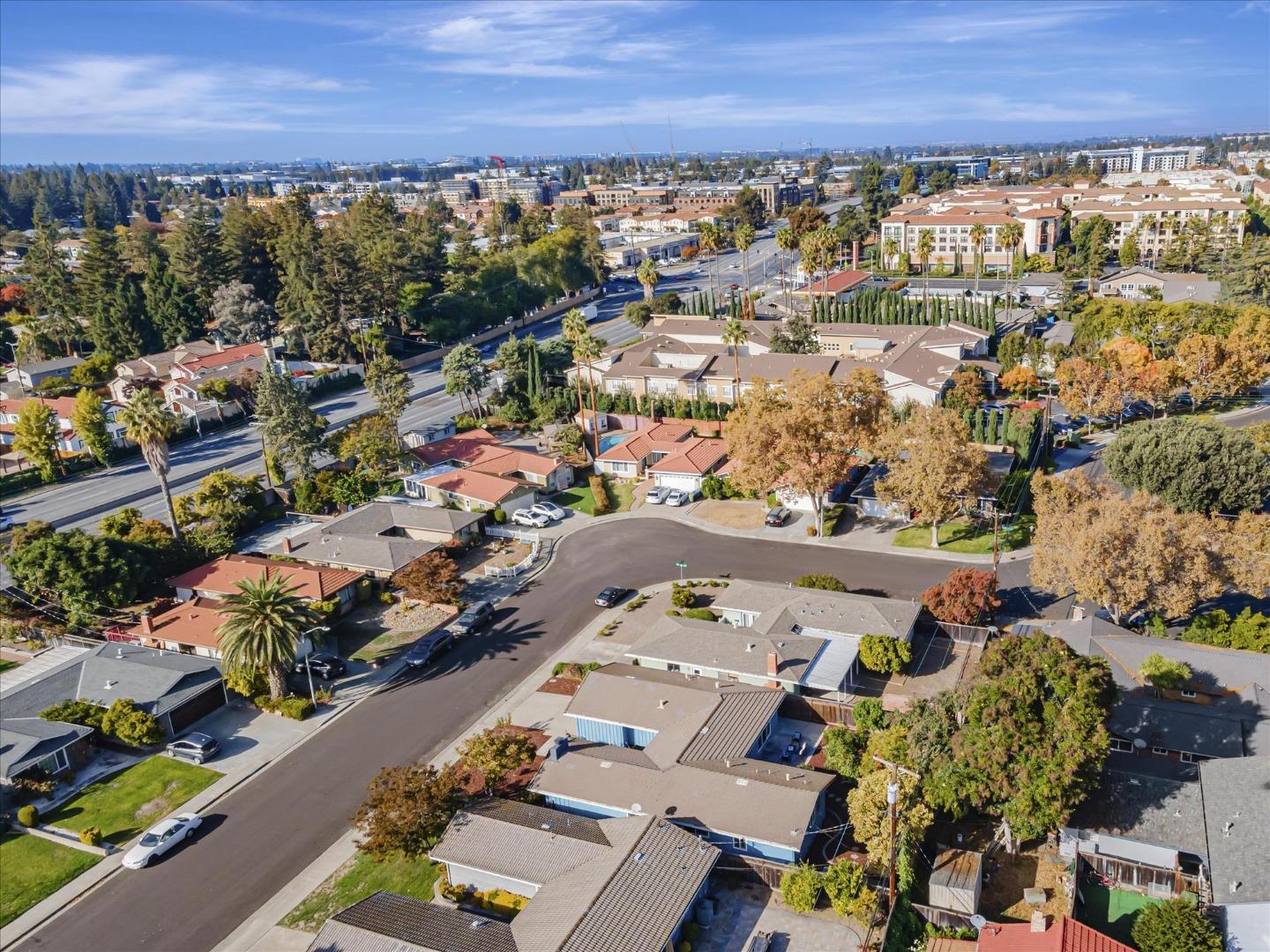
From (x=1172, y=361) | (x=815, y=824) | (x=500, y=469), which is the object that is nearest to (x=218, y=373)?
(x=500, y=469)

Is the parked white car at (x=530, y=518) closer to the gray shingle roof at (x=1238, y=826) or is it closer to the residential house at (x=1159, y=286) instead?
the gray shingle roof at (x=1238, y=826)

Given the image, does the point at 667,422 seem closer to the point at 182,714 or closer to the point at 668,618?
the point at 668,618

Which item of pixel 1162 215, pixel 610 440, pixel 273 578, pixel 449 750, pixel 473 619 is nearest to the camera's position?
pixel 449 750

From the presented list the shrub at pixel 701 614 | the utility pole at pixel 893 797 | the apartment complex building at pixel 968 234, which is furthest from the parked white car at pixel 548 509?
the apartment complex building at pixel 968 234

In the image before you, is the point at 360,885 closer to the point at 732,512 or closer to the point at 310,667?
the point at 310,667

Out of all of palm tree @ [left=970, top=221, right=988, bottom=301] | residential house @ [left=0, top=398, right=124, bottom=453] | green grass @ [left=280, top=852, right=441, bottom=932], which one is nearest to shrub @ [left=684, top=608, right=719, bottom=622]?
green grass @ [left=280, top=852, right=441, bottom=932]

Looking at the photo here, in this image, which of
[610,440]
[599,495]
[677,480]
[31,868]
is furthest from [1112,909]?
[610,440]
